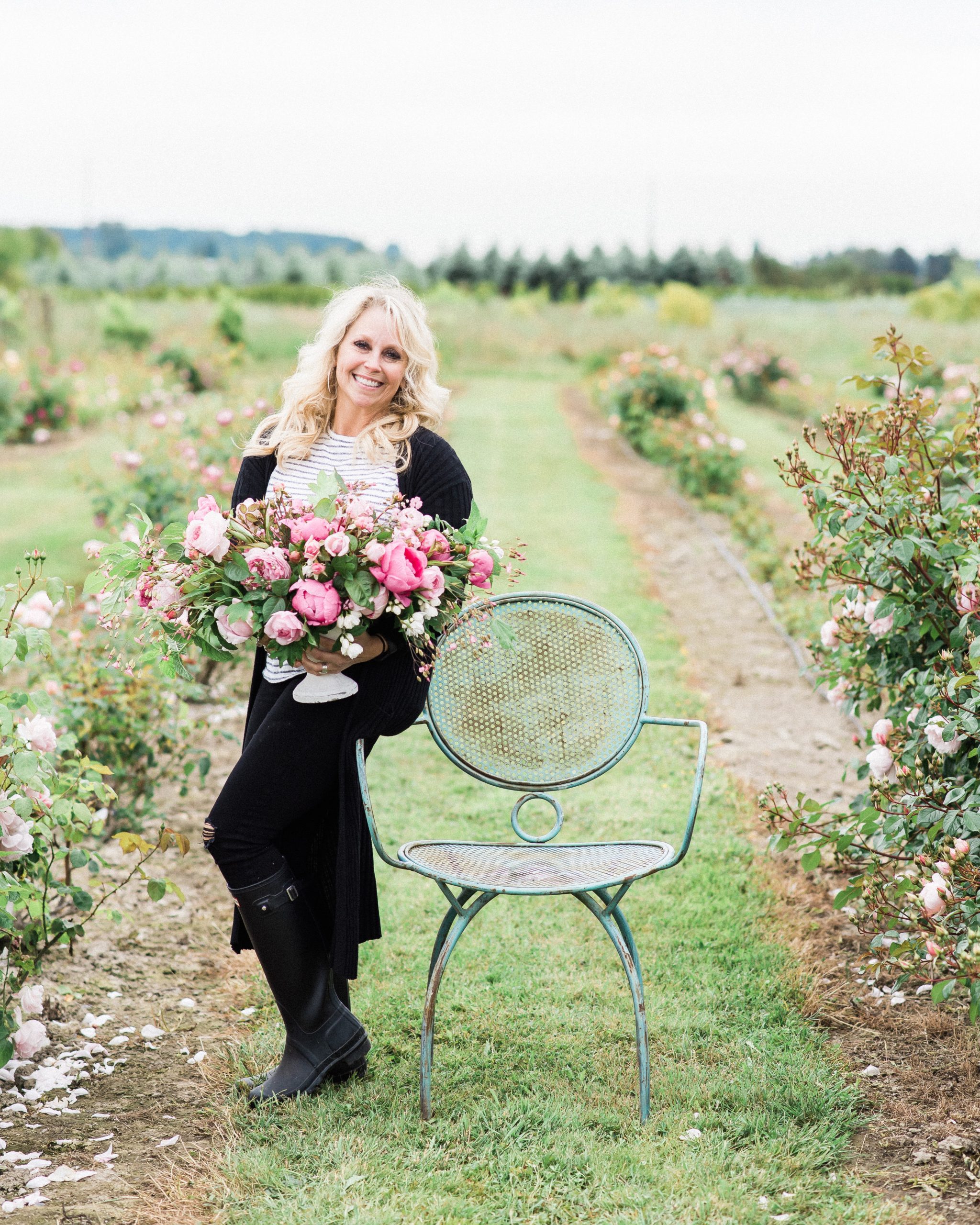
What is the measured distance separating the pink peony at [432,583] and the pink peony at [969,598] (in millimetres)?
1159

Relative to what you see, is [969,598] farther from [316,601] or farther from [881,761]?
[316,601]

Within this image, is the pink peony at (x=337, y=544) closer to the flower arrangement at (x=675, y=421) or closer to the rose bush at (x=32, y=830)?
the rose bush at (x=32, y=830)

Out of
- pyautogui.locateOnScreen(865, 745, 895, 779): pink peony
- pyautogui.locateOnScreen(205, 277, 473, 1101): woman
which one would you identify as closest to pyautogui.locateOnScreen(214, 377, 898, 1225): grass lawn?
pyautogui.locateOnScreen(205, 277, 473, 1101): woman

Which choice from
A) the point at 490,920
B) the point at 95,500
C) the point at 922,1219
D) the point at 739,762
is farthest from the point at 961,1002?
the point at 95,500

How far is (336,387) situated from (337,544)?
31.3 inches

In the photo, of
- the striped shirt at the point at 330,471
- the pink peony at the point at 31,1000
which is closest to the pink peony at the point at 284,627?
the striped shirt at the point at 330,471

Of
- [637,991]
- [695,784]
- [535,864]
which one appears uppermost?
[695,784]

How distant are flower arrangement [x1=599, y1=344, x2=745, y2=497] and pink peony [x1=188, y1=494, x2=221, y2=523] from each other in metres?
8.27

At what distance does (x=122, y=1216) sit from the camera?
7.79 feet

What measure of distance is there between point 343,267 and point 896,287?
25.4 metres

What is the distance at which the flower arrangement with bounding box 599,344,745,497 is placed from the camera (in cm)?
1074

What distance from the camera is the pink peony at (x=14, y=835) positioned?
252 centimetres

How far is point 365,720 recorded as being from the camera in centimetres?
271

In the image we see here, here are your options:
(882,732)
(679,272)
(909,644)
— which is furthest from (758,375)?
(679,272)
